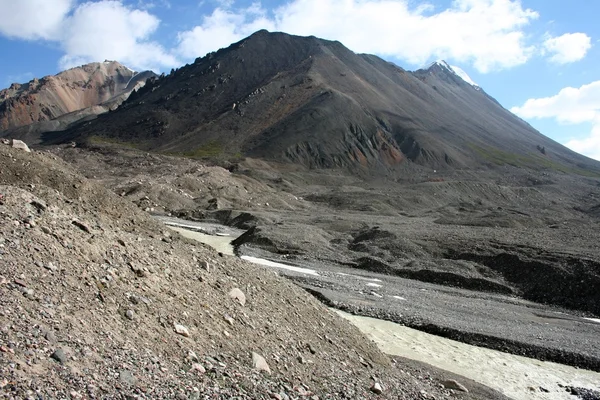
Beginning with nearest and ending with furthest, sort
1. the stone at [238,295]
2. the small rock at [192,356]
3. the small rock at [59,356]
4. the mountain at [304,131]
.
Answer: the small rock at [59,356]
the small rock at [192,356]
the stone at [238,295]
the mountain at [304,131]

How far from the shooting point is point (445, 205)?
115 m

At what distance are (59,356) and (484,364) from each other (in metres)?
20.5

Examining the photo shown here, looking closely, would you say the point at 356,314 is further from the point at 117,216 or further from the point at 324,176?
the point at 324,176

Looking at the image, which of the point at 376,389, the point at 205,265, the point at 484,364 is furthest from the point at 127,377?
the point at 484,364

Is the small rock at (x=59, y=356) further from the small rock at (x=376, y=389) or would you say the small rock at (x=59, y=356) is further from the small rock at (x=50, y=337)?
A: the small rock at (x=376, y=389)

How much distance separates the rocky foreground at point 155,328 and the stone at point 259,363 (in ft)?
0.13

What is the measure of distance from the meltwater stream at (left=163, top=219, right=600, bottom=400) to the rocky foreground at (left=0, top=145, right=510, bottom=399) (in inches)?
125

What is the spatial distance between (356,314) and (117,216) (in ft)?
47.3

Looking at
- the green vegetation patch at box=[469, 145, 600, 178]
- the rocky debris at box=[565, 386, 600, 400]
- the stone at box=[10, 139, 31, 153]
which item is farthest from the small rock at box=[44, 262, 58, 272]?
the green vegetation patch at box=[469, 145, 600, 178]

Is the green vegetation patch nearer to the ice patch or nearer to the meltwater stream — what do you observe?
the ice patch

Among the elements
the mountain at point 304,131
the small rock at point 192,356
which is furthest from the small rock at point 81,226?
the mountain at point 304,131

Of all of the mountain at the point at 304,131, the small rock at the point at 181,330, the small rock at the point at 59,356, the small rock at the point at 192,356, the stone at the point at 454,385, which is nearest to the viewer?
the small rock at the point at 59,356

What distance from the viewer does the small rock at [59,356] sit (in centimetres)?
832

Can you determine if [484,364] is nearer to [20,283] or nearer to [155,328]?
[155,328]
